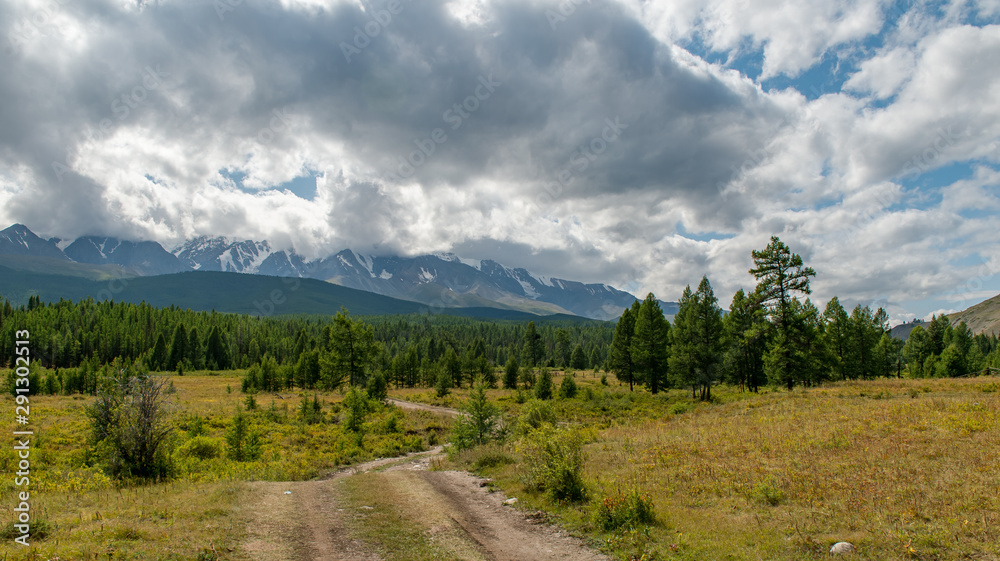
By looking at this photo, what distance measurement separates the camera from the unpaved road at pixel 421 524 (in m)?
9.55

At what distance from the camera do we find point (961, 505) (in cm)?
979

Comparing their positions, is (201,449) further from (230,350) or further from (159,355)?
(230,350)

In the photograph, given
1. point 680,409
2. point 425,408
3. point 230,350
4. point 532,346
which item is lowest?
point 425,408

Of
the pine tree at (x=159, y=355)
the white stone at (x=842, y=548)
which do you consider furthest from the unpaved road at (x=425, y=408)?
the pine tree at (x=159, y=355)

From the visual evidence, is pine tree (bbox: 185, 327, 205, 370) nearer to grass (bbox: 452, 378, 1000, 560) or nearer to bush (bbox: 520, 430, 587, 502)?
grass (bbox: 452, 378, 1000, 560)

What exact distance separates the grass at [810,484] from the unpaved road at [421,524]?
1.03 metres

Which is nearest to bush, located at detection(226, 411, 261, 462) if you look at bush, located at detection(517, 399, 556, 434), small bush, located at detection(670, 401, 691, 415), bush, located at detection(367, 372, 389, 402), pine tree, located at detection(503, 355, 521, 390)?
bush, located at detection(517, 399, 556, 434)

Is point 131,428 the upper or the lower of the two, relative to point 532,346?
lower

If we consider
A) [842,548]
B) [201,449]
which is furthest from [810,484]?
[201,449]

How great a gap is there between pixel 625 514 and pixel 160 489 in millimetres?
14013

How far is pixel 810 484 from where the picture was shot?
40.9ft

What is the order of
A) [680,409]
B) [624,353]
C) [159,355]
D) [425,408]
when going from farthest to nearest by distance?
[159,355] < [624,353] < [425,408] < [680,409]

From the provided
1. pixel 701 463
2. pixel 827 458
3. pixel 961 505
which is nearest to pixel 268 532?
pixel 701 463

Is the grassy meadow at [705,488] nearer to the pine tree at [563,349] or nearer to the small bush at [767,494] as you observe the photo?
the small bush at [767,494]
